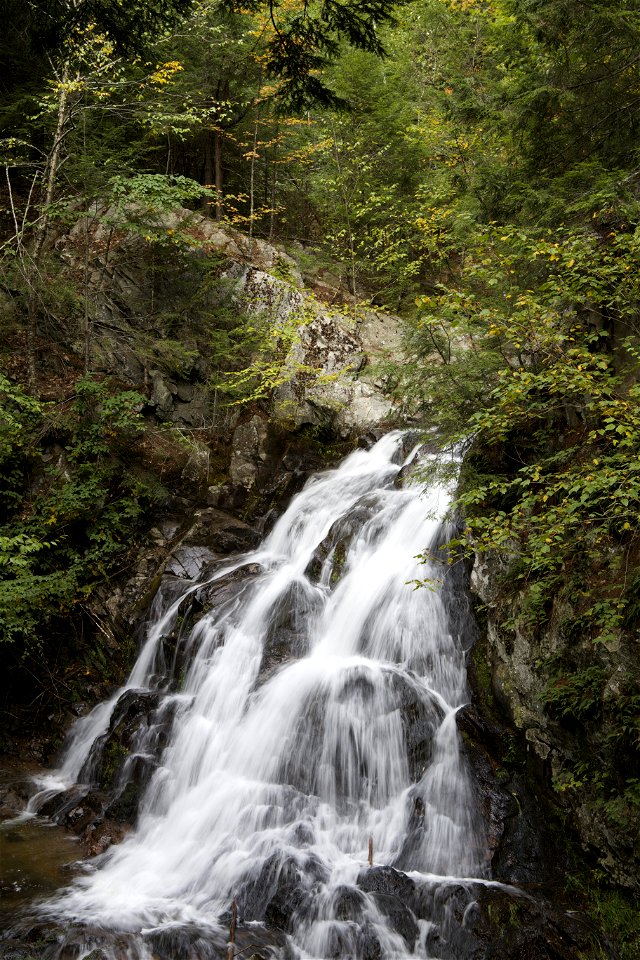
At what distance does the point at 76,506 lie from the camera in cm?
967

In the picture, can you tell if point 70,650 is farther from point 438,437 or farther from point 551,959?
point 551,959

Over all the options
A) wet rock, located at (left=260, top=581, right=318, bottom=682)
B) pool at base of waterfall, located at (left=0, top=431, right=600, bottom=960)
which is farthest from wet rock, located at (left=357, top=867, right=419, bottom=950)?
wet rock, located at (left=260, top=581, right=318, bottom=682)

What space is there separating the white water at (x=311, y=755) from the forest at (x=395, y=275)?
1165 mm

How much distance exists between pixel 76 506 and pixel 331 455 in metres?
5.14

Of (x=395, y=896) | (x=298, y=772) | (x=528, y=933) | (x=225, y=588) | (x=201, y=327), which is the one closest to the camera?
(x=528, y=933)

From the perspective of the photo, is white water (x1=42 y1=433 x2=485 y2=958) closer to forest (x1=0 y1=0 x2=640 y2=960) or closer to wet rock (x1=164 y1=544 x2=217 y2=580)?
wet rock (x1=164 y1=544 x2=217 y2=580)

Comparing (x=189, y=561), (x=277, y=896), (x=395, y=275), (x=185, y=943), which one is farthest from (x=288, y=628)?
(x=395, y=275)

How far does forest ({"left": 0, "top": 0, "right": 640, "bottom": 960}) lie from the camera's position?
15.3 ft

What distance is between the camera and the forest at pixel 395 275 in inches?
184

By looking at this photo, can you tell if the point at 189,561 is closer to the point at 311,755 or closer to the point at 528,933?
the point at 311,755

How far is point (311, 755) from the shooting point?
654cm

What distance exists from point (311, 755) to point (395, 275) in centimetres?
1198

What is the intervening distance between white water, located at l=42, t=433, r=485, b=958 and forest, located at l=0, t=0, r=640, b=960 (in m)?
1.17

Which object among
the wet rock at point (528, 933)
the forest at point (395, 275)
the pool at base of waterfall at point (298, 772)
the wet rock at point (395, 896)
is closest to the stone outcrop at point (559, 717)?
the forest at point (395, 275)
